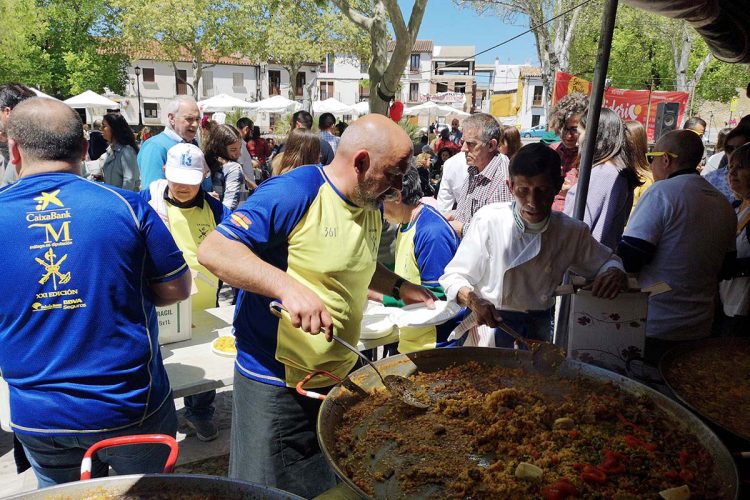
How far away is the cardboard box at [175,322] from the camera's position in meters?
2.85

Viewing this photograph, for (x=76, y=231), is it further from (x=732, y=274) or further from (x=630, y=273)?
(x=732, y=274)

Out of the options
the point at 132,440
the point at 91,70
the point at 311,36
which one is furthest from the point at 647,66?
the point at 132,440

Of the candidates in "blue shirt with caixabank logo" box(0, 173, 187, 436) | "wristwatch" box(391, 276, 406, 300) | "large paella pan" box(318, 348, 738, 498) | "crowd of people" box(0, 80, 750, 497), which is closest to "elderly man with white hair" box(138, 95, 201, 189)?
"crowd of people" box(0, 80, 750, 497)

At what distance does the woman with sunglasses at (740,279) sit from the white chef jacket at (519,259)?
125 centimetres

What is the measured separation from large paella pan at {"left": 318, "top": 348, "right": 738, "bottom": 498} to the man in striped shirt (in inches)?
96.5

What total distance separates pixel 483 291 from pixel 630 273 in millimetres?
779

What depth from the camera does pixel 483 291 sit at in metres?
2.48

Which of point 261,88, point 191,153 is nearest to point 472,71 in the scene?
point 261,88

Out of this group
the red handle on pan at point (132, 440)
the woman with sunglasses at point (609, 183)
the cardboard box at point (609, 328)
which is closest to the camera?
the red handle on pan at point (132, 440)

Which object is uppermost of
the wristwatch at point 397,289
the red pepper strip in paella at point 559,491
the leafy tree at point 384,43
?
the leafy tree at point 384,43

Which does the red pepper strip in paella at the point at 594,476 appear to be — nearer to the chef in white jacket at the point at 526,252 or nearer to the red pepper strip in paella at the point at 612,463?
the red pepper strip in paella at the point at 612,463

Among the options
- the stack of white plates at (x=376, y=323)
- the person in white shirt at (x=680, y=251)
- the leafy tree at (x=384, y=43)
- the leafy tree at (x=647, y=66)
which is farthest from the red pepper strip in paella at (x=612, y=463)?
the leafy tree at (x=647, y=66)

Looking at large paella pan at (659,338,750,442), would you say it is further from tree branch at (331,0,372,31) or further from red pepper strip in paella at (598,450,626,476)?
tree branch at (331,0,372,31)

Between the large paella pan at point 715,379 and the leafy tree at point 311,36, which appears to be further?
the leafy tree at point 311,36
